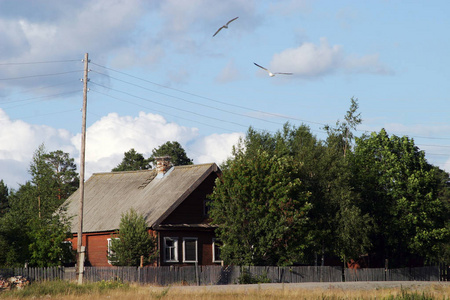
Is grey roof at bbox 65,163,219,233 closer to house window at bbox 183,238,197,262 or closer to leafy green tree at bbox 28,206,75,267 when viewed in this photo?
house window at bbox 183,238,197,262

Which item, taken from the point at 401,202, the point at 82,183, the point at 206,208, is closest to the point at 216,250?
the point at 206,208

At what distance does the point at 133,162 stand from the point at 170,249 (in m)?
61.1

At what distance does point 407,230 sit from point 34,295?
1285 inches

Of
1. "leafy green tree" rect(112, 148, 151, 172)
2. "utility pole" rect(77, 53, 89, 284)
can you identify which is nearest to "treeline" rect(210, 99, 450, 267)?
"utility pole" rect(77, 53, 89, 284)

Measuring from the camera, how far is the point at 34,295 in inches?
1097

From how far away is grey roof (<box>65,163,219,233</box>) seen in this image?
143ft

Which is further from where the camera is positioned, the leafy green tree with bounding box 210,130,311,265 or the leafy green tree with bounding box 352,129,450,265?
the leafy green tree with bounding box 352,129,450,265

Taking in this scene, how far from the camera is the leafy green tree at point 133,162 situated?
101 m

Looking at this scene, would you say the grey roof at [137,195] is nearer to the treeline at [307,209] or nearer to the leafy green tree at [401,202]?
the treeline at [307,209]

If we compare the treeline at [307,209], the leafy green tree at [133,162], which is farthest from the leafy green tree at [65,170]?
the treeline at [307,209]

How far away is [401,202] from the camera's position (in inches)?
2044

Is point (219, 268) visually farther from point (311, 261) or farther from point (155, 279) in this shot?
point (311, 261)

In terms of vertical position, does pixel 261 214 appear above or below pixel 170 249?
above

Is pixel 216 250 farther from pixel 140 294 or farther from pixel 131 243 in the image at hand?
pixel 140 294
